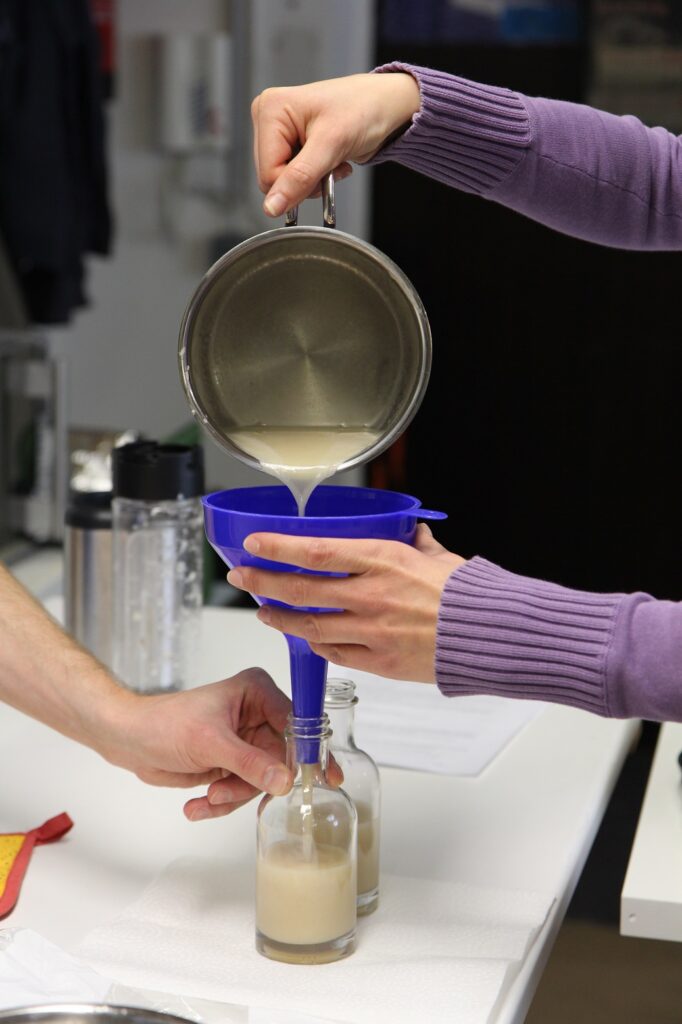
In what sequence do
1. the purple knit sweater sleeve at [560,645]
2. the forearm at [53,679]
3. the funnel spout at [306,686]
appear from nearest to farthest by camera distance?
the purple knit sweater sleeve at [560,645]
the funnel spout at [306,686]
the forearm at [53,679]

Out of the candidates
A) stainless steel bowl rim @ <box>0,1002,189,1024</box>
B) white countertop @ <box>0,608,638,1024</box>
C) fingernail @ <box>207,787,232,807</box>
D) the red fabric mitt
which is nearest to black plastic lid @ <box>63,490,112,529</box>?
white countertop @ <box>0,608,638,1024</box>

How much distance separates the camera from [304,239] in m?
1.04

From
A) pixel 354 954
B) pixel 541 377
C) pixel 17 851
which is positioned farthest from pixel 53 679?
pixel 541 377

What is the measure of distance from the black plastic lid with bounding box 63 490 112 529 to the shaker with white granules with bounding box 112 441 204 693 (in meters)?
0.05

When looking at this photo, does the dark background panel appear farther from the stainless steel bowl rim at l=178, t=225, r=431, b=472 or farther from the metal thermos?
the stainless steel bowl rim at l=178, t=225, r=431, b=472

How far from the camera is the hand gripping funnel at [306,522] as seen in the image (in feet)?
3.14

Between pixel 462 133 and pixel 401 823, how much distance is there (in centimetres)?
67

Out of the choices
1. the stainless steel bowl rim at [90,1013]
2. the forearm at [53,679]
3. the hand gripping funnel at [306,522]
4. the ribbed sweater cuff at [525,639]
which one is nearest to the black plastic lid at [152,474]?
the forearm at [53,679]

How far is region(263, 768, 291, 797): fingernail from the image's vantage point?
3.34 ft

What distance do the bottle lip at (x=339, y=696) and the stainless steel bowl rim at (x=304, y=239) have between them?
0.19 m

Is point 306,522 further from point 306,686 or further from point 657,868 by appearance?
point 657,868

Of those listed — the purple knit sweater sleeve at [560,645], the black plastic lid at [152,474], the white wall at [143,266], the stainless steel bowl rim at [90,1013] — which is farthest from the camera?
the white wall at [143,266]

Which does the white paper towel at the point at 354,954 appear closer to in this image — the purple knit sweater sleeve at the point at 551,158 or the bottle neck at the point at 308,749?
the bottle neck at the point at 308,749

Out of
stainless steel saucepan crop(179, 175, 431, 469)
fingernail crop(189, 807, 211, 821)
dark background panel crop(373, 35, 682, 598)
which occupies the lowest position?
dark background panel crop(373, 35, 682, 598)
